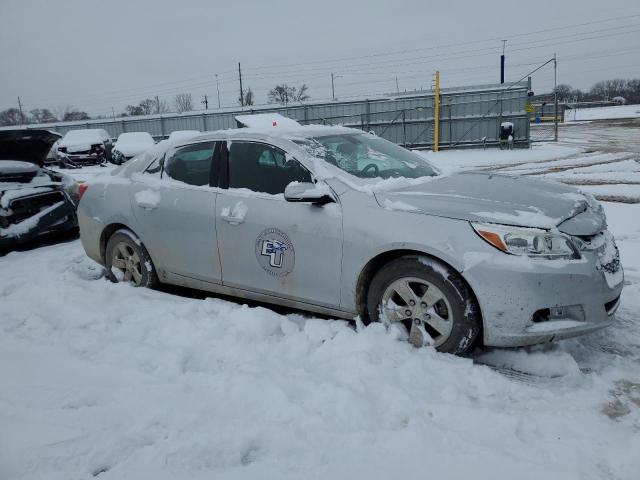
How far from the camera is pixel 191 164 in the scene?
13.9 ft

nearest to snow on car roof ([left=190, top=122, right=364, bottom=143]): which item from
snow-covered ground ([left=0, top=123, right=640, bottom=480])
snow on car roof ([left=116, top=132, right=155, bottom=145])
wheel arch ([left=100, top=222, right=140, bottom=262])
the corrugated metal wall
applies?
wheel arch ([left=100, top=222, right=140, bottom=262])

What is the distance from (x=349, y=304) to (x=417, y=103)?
61.3 feet

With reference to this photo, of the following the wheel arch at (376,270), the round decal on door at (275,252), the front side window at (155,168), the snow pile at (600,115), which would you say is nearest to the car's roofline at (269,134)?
the front side window at (155,168)

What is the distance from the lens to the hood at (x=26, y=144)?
19.2ft

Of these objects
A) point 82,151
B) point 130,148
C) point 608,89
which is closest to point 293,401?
point 130,148

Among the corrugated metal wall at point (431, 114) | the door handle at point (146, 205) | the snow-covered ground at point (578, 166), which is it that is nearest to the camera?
the door handle at point (146, 205)

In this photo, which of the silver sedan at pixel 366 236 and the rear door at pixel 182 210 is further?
the rear door at pixel 182 210

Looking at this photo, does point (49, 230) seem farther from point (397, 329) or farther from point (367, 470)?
point (367, 470)

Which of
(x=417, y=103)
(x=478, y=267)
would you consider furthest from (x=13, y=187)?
(x=417, y=103)

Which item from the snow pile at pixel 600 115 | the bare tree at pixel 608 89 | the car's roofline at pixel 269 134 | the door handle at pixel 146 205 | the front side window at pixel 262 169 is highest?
the bare tree at pixel 608 89

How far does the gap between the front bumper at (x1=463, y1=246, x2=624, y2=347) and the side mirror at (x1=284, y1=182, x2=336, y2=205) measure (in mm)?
1027

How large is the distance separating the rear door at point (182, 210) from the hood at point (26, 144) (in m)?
2.38

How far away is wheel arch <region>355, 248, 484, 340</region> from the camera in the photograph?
9.70 feet

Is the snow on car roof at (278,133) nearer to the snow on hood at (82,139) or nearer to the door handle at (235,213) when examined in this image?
the door handle at (235,213)
